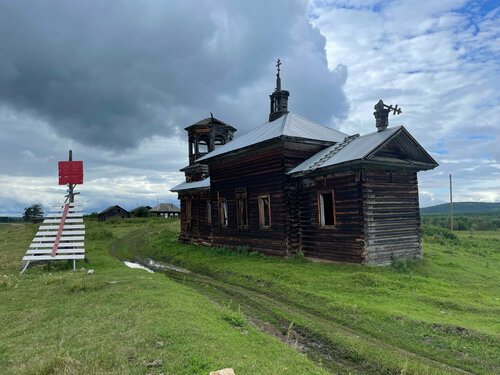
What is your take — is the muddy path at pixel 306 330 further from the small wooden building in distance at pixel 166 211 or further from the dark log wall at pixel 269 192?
the small wooden building in distance at pixel 166 211

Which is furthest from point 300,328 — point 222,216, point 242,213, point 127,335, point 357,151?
point 222,216

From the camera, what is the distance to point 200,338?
628 centimetres

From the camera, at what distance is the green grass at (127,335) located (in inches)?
210

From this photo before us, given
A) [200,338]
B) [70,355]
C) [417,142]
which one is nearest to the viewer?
[70,355]

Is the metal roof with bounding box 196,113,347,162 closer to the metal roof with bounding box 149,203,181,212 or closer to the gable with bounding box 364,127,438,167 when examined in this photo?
the gable with bounding box 364,127,438,167

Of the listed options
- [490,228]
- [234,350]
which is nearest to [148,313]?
[234,350]

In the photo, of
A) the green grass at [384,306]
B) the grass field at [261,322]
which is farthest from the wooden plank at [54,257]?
the green grass at [384,306]

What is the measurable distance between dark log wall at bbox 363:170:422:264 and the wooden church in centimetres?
4

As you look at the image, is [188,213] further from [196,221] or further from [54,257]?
[54,257]

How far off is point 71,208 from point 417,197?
58.8ft

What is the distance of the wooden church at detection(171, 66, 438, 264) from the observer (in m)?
14.7

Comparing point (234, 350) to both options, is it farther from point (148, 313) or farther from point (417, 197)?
point (417, 197)

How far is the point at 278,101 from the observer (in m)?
23.9

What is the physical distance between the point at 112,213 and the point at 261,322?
243 ft
